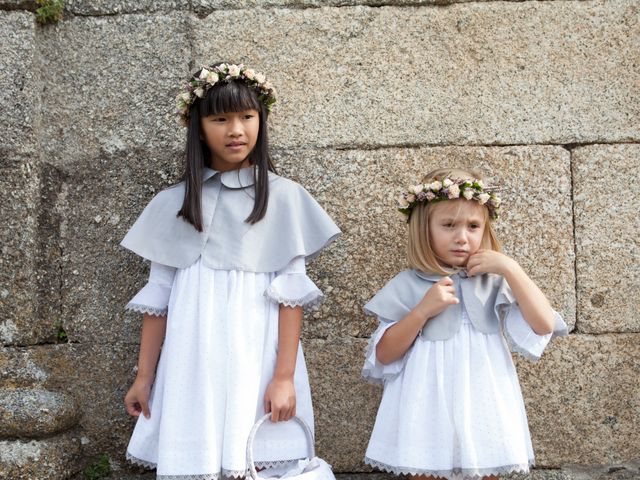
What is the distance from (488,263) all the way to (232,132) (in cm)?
104

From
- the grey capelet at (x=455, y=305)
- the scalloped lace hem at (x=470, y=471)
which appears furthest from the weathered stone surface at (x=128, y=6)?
the scalloped lace hem at (x=470, y=471)

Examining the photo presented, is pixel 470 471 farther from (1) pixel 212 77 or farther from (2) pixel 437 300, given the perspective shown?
(1) pixel 212 77

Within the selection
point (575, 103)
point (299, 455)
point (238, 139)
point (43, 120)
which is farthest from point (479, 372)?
point (43, 120)

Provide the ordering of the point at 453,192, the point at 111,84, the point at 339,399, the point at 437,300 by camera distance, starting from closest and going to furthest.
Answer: the point at 437,300
the point at 453,192
the point at 339,399
the point at 111,84

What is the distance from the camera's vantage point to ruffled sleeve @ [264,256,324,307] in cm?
266

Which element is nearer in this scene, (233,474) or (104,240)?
(233,474)

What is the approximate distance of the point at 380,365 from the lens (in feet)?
8.98

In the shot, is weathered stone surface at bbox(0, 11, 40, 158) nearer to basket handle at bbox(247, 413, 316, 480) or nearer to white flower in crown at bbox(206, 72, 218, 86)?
white flower in crown at bbox(206, 72, 218, 86)

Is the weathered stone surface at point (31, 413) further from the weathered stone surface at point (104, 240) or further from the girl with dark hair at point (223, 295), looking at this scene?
the girl with dark hair at point (223, 295)

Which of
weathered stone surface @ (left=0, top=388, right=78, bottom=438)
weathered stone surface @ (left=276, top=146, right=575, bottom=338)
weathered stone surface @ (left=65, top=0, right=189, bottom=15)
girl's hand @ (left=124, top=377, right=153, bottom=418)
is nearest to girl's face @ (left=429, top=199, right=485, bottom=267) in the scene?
weathered stone surface @ (left=276, top=146, right=575, bottom=338)

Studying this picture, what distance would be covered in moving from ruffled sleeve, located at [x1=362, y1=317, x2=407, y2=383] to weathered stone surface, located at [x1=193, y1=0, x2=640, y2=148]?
0.91 m

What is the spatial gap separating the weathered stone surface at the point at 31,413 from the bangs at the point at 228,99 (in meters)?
1.32

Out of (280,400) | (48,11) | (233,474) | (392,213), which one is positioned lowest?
(233,474)

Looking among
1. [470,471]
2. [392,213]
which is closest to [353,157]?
[392,213]
